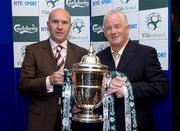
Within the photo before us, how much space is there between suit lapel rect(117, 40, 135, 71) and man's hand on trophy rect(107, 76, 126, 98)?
0.64 feet

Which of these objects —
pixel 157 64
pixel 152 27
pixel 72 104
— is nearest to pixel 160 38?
pixel 152 27

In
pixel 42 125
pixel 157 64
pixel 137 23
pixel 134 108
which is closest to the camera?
pixel 134 108

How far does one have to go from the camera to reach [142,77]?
222 cm

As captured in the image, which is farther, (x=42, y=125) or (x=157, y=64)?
(x=42, y=125)

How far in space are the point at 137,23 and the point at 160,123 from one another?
2.79ft

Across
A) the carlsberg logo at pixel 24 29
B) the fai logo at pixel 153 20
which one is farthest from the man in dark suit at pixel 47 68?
the carlsberg logo at pixel 24 29

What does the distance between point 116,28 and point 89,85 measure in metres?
0.47

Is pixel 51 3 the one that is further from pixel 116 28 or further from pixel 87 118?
pixel 87 118

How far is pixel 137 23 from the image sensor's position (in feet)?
9.78

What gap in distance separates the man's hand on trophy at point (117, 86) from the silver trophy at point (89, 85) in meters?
0.05

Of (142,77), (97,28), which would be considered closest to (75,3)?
(97,28)

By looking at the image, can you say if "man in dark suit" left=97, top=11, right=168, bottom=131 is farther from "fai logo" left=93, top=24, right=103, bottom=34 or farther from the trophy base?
"fai logo" left=93, top=24, right=103, bottom=34

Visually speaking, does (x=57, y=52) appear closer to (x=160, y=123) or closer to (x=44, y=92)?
(x=44, y=92)

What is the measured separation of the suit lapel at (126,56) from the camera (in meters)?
2.23
